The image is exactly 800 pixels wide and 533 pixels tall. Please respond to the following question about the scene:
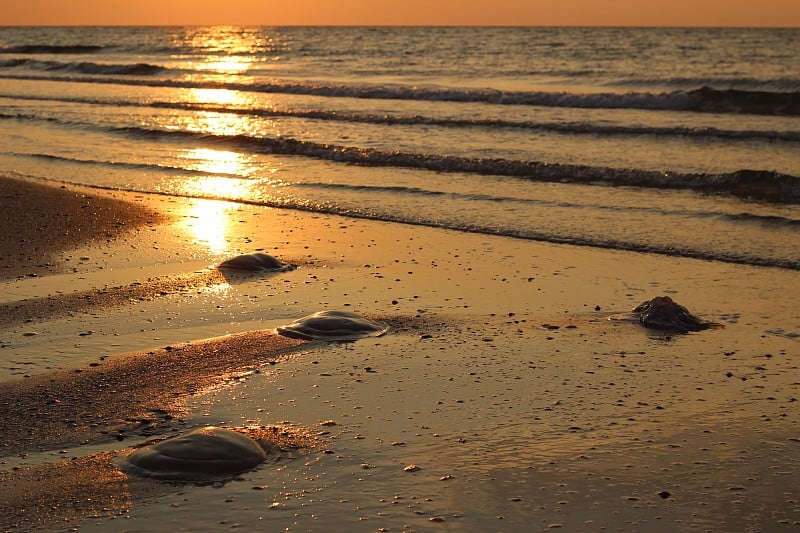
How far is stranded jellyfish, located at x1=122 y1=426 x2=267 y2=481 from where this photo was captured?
4.36 metres

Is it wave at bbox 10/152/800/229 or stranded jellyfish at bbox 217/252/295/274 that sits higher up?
wave at bbox 10/152/800/229

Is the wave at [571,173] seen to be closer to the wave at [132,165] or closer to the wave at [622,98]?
the wave at [132,165]

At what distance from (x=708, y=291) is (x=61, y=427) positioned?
4867mm

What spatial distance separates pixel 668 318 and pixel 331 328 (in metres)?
2.19

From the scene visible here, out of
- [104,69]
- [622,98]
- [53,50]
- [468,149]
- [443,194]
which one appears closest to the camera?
[443,194]

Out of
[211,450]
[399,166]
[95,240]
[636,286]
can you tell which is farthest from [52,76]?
[211,450]

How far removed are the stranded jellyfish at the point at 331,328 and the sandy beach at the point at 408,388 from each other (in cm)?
10

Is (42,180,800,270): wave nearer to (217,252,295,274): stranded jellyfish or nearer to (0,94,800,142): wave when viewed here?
(217,252,295,274): stranded jellyfish

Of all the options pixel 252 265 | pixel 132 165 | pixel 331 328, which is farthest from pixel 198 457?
pixel 132 165

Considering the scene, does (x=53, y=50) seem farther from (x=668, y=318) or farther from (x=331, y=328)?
(x=668, y=318)

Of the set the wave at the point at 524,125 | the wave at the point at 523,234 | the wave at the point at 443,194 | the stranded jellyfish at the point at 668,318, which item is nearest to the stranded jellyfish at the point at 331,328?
the stranded jellyfish at the point at 668,318

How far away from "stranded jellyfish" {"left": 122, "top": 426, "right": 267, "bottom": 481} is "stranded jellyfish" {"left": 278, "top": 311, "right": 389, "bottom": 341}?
6.06ft

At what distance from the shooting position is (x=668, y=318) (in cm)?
671

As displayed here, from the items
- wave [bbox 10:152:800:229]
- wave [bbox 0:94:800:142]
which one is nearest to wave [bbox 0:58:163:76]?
wave [bbox 0:94:800:142]
